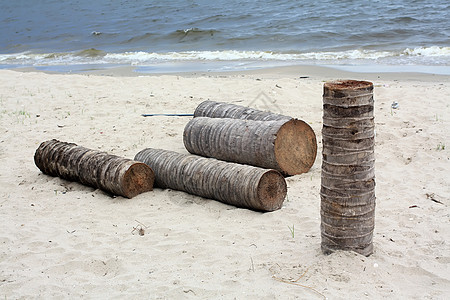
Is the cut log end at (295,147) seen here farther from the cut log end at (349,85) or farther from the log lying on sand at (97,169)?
the cut log end at (349,85)

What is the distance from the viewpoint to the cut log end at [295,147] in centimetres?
639

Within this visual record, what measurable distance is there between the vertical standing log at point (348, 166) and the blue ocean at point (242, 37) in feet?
33.3

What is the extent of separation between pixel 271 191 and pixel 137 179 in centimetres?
173

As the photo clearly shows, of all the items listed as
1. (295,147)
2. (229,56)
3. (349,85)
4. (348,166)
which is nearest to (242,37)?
(229,56)

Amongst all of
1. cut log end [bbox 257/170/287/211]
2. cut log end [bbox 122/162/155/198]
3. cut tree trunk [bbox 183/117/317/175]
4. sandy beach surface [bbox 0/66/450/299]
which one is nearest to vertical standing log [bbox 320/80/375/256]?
sandy beach surface [bbox 0/66/450/299]

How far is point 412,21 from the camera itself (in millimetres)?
20766

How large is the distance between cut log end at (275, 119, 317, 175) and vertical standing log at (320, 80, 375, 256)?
85.4 inches

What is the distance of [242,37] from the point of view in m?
22.0

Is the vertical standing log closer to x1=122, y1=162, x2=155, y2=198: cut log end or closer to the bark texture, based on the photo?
x1=122, y1=162, x2=155, y2=198: cut log end


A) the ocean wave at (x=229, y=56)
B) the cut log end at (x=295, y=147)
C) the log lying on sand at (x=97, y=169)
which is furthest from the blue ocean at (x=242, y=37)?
the log lying on sand at (x=97, y=169)

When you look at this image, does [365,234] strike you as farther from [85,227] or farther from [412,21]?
[412,21]

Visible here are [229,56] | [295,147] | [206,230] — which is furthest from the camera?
[229,56]

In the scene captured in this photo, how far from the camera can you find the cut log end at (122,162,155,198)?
20.2ft

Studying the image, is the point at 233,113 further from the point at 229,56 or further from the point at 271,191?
the point at 229,56
